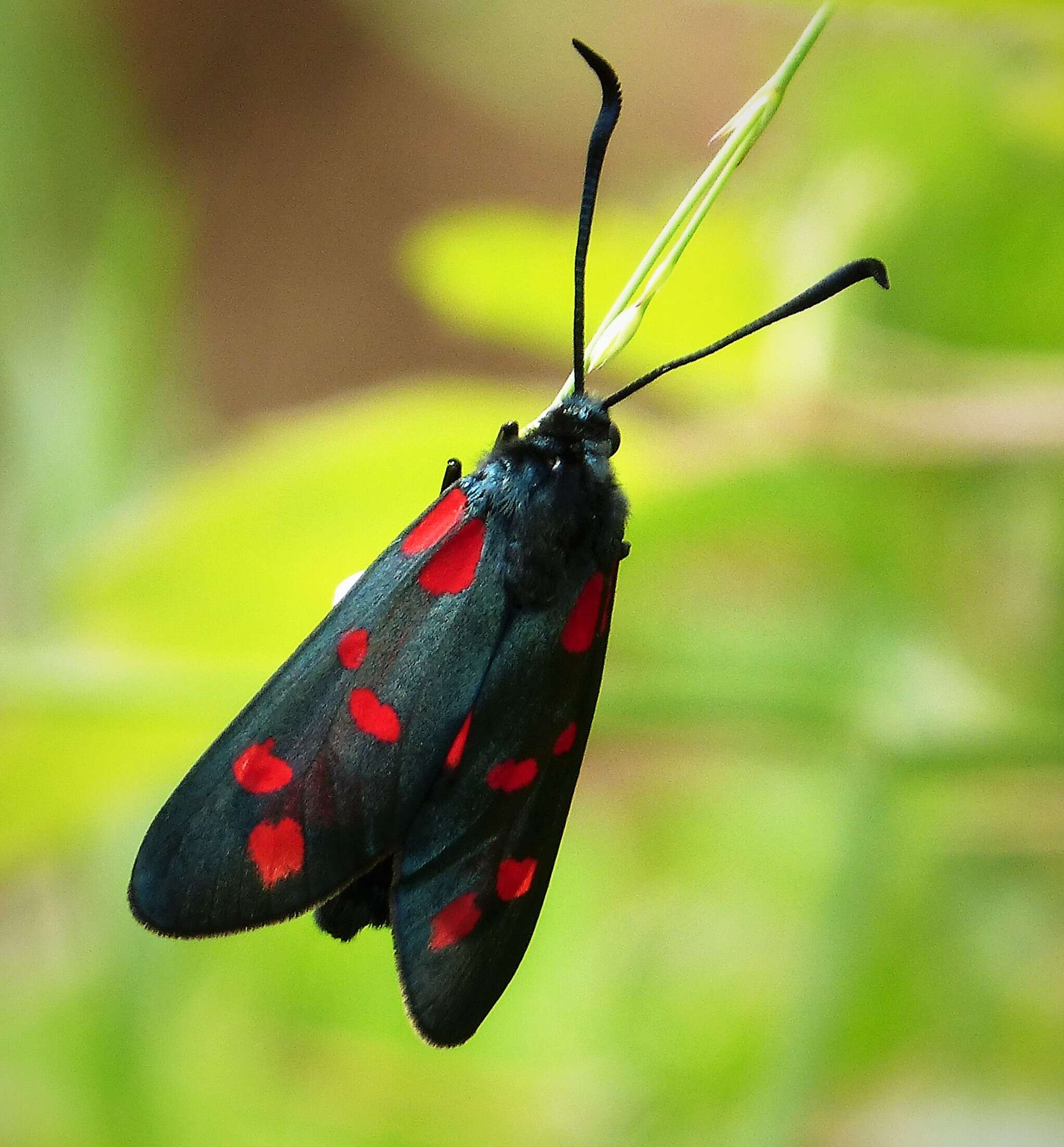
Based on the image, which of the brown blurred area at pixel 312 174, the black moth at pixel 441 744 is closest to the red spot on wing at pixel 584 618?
the black moth at pixel 441 744

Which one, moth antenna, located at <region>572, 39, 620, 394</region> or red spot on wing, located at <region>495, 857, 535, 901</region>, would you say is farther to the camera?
red spot on wing, located at <region>495, 857, 535, 901</region>

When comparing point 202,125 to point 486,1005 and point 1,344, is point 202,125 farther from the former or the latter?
point 486,1005

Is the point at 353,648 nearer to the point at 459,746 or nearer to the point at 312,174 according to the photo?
the point at 459,746

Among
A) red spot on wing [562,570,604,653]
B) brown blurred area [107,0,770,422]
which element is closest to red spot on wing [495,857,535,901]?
red spot on wing [562,570,604,653]

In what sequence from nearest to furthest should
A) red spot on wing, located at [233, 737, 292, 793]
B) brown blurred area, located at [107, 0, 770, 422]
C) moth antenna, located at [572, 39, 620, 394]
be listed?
moth antenna, located at [572, 39, 620, 394] < red spot on wing, located at [233, 737, 292, 793] < brown blurred area, located at [107, 0, 770, 422]

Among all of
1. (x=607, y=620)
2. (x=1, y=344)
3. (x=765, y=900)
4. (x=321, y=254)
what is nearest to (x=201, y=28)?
(x=321, y=254)

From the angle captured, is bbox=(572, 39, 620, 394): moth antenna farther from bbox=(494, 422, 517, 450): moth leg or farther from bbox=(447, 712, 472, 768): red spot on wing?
bbox=(447, 712, 472, 768): red spot on wing
